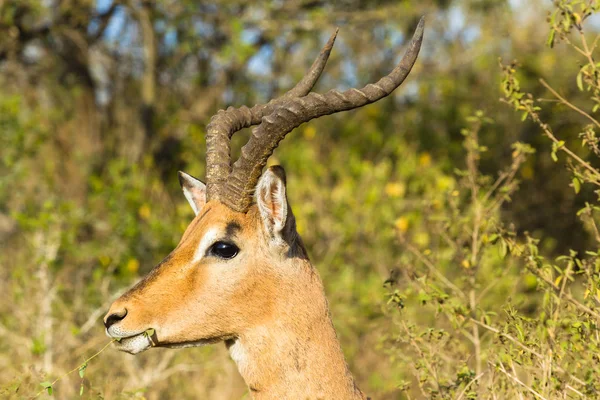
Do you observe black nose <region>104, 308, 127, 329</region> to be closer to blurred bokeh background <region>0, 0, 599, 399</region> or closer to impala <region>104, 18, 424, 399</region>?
impala <region>104, 18, 424, 399</region>

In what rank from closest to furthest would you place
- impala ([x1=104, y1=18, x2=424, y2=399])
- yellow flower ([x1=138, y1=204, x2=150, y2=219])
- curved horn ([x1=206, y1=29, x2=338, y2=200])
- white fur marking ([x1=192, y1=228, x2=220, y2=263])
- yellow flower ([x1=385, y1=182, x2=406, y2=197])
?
impala ([x1=104, y1=18, x2=424, y2=399])
white fur marking ([x1=192, y1=228, x2=220, y2=263])
curved horn ([x1=206, y1=29, x2=338, y2=200])
yellow flower ([x1=138, y1=204, x2=150, y2=219])
yellow flower ([x1=385, y1=182, x2=406, y2=197])

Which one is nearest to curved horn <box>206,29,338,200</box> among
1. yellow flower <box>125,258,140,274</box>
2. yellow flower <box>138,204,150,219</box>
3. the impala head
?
the impala head

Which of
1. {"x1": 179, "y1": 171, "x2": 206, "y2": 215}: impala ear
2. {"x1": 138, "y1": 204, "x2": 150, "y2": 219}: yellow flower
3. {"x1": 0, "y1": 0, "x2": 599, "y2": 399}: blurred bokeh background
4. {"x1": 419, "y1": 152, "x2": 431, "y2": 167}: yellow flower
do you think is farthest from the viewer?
{"x1": 419, "y1": 152, "x2": 431, "y2": 167}: yellow flower

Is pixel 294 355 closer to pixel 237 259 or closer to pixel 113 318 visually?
pixel 237 259

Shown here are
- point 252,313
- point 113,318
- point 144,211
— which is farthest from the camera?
point 144,211

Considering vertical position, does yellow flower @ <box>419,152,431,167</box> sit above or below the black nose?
below

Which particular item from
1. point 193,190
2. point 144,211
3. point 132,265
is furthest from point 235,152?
point 193,190

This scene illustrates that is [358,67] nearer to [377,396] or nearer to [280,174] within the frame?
[377,396]

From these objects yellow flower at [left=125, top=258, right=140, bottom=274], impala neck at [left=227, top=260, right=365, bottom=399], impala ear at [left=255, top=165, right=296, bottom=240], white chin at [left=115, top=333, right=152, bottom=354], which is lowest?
yellow flower at [left=125, top=258, right=140, bottom=274]

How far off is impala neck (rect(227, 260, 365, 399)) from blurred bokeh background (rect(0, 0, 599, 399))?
4.13 ft

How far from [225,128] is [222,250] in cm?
88

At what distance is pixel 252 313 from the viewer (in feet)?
14.2

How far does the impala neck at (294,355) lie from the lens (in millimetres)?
4215

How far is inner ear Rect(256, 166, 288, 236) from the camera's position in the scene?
4.27 meters
